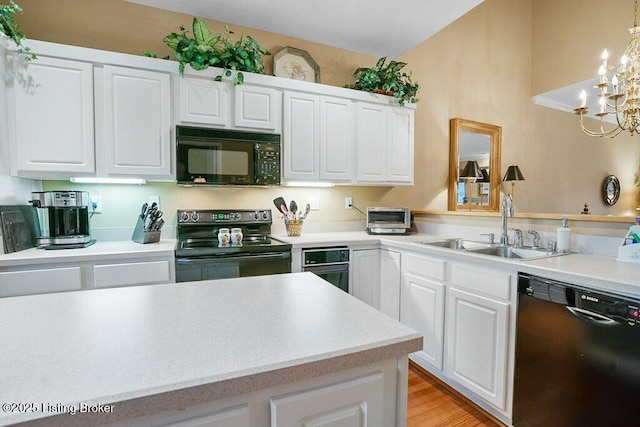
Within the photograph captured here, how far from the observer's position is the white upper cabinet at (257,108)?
2.35m

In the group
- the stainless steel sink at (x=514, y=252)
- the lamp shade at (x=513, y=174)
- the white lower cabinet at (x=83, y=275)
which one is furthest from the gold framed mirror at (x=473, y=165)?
the white lower cabinet at (x=83, y=275)

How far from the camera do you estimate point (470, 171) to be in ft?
11.8

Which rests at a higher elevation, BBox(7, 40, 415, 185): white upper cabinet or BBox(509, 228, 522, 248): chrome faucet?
BBox(7, 40, 415, 185): white upper cabinet

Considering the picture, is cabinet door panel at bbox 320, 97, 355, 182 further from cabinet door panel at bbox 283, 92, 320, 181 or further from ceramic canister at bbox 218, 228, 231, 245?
ceramic canister at bbox 218, 228, 231, 245

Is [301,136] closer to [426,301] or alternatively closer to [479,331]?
[426,301]

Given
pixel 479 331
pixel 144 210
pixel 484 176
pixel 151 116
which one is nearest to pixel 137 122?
pixel 151 116

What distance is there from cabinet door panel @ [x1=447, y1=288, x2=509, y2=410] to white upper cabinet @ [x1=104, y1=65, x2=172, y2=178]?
6.94 ft

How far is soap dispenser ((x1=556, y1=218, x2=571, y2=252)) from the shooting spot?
1.89m

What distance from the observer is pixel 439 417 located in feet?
6.02

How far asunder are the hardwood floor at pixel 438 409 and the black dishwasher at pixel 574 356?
10.0 inches

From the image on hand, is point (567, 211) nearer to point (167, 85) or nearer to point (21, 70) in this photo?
point (167, 85)

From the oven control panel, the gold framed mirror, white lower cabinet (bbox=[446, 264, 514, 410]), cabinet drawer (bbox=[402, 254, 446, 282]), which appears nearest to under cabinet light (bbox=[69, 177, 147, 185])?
the oven control panel

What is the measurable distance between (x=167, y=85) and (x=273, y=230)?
1376 mm

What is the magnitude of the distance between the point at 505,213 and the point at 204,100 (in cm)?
226
